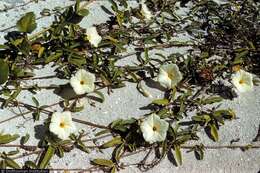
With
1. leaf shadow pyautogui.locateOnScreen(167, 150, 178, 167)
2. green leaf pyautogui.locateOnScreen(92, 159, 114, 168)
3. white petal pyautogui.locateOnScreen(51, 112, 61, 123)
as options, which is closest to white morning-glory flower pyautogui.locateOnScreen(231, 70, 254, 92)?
leaf shadow pyautogui.locateOnScreen(167, 150, 178, 167)

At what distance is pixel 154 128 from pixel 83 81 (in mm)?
387

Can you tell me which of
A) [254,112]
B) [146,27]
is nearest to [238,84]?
[254,112]

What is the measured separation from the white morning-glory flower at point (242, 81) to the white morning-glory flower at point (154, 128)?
48 cm

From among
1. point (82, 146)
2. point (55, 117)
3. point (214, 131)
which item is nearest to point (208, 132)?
point (214, 131)

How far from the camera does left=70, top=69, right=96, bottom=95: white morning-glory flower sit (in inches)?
85.1

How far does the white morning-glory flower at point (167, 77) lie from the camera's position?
2.27 meters


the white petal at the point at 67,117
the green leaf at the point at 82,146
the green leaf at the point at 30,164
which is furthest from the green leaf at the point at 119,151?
the green leaf at the point at 30,164

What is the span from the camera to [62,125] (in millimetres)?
1999

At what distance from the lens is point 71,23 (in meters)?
2.50

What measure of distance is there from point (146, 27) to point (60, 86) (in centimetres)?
64

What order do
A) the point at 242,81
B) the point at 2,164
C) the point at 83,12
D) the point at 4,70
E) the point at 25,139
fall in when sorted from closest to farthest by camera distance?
the point at 2,164, the point at 25,139, the point at 4,70, the point at 242,81, the point at 83,12

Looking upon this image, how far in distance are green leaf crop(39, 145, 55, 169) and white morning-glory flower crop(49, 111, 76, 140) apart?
6cm

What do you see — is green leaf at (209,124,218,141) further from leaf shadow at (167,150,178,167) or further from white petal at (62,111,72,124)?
white petal at (62,111,72,124)

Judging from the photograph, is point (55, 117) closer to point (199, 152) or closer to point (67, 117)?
point (67, 117)
